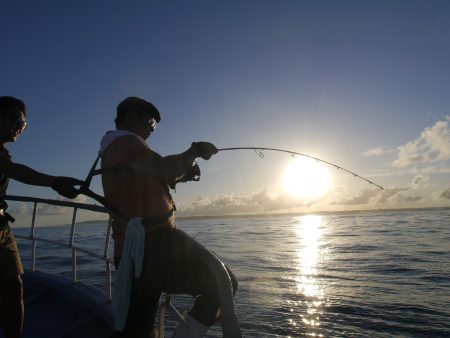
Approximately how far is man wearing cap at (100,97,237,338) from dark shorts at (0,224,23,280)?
154 cm

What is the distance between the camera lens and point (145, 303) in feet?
6.52

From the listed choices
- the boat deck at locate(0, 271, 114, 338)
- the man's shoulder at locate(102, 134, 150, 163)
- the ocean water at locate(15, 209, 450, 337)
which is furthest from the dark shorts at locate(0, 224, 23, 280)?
the ocean water at locate(15, 209, 450, 337)

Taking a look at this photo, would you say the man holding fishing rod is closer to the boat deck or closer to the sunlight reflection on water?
the boat deck

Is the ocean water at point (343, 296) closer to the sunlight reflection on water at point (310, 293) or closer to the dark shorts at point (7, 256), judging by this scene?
the sunlight reflection on water at point (310, 293)

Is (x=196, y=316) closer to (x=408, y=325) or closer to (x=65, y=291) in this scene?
(x=65, y=291)

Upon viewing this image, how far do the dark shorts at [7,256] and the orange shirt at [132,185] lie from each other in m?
1.57

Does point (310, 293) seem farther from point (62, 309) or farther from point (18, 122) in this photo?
point (18, 122)

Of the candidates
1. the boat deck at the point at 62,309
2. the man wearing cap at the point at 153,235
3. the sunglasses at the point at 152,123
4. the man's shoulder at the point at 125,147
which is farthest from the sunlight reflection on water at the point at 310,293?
the man's shoulder at the point at 125,147

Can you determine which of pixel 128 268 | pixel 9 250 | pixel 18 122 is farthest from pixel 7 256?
pixel 128 268

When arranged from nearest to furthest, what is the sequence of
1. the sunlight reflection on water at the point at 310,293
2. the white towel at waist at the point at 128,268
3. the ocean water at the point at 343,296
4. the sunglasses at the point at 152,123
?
the white towel at waist at the point at 128,268, the sunglasses at the point at 152,123, the ocean water at the point at 343,296, the sunlight reflection on water at the point at 310,293

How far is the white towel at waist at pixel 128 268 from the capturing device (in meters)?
1.94

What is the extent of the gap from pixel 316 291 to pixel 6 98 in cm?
1177

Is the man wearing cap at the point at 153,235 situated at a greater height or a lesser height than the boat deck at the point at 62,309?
greater

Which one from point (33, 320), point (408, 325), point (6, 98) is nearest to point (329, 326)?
point (408, 325)
